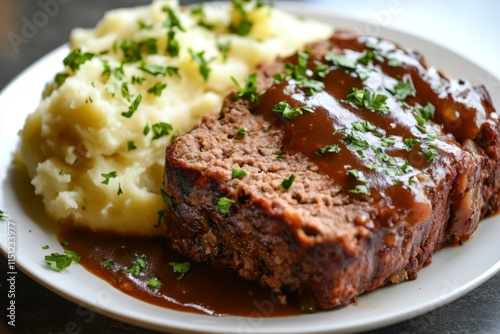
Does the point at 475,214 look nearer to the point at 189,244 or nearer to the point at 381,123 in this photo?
the point at 381,123

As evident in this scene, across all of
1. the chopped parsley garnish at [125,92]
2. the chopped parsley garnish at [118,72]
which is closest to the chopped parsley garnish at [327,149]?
the chopped parsley garnish at [125,92]

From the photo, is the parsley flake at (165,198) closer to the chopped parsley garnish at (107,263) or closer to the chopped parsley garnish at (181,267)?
the chopped parsley garnish at (181,267)

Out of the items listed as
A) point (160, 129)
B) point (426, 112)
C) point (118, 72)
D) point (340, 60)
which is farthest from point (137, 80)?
point (426, 112)

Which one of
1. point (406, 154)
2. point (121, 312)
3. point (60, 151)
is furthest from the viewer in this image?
point (60, 151)

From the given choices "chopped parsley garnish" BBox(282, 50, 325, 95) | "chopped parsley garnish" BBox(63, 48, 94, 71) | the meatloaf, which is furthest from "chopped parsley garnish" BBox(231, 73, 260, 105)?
"chopped parsley garnish" BBox(63, 48, 94, 71)

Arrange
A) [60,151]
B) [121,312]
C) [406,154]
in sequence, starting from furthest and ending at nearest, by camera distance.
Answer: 1. [60,151]
2. [406,154]
3. [121,312]

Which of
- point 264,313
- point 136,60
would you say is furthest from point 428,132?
point 136,60
